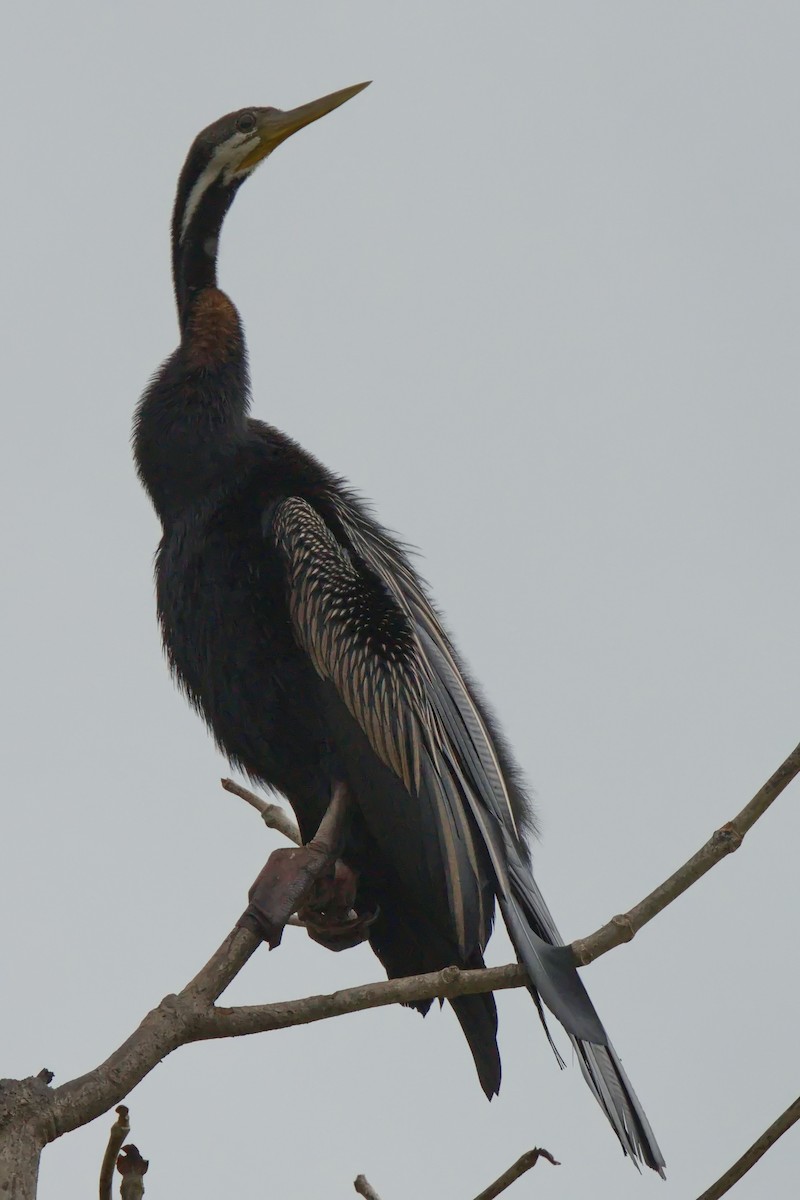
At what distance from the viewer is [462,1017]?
484 centimetres

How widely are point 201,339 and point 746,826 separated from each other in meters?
3.36

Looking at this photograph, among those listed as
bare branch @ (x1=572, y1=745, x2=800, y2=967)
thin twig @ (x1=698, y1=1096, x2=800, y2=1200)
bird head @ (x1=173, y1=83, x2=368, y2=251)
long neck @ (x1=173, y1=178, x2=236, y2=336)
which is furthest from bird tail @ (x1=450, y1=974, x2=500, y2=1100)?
bird head @ (x1=173, y1=83, x2=368, y2=251)

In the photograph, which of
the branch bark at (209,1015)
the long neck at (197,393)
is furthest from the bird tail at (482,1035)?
the long neck at (197,393)

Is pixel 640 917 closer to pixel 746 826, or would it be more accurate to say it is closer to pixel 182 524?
pixel 746 826

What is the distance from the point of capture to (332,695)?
4.95m

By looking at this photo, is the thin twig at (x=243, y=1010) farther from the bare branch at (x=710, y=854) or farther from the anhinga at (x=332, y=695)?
the anhinga at (x=332, y=695)

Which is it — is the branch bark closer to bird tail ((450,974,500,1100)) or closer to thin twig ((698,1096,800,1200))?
thin twig ((698,1096,800,1200))

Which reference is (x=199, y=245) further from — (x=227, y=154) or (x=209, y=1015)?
(x=209, y=1015)

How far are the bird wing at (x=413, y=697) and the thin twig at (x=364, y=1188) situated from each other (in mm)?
831

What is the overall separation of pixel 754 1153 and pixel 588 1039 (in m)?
0.99

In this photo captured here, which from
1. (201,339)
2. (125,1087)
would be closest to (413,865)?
(125,1087)

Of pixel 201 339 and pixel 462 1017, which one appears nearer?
pixel 462 1017

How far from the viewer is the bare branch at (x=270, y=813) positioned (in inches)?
208

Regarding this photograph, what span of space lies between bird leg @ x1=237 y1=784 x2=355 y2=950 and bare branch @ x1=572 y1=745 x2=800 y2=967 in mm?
1295
